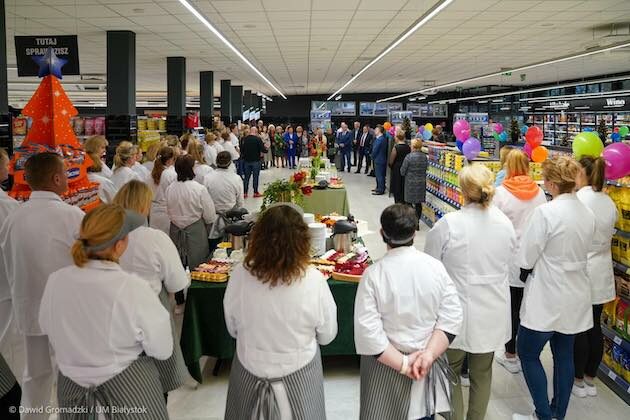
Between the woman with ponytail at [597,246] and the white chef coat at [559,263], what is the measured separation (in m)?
0.46

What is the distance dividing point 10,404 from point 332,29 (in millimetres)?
8248

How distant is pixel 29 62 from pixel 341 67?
10.7 metres

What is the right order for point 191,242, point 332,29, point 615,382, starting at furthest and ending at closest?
point 332,29 → point 191,242 → point 615,382

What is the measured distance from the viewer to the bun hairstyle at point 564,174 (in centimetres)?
351

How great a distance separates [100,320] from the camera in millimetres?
2207

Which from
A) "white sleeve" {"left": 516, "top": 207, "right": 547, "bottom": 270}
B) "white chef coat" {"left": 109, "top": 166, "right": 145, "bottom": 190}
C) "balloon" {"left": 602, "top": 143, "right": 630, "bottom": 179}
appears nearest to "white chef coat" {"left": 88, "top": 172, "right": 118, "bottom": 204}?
"white chef coat" {"left": 109, "top": 166, "right": 145, "bottom": 190}

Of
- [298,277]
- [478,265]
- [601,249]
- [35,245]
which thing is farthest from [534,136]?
[35,245]

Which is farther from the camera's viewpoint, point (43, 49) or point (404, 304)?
point (43, 49)

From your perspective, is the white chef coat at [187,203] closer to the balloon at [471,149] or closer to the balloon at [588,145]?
the balloon at [588,145]

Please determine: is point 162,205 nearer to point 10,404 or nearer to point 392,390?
point 10,404

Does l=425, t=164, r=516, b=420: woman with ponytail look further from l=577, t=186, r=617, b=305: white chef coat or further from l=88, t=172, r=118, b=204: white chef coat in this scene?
l=88, t=172, r=118, b=204: white chef coat

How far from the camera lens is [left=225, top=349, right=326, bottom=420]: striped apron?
242cm

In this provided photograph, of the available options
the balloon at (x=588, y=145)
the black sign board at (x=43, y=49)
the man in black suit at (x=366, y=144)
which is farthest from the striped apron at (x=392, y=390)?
the man in black suit at (x=366, y=144)

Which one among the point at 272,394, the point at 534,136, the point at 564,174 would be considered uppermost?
the point at 534,136
